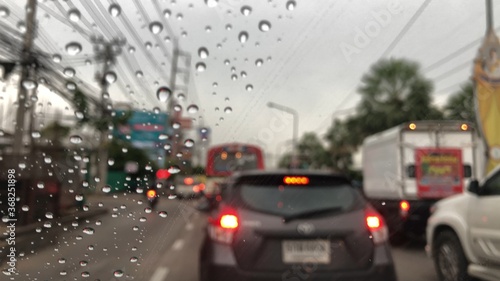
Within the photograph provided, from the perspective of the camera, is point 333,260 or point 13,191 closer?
point 13,191

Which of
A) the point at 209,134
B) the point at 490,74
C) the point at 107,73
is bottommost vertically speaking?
the point at 209,134

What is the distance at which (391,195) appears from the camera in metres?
8.90

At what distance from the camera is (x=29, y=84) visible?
2701 mm

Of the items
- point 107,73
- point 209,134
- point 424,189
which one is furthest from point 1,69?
point 424,189

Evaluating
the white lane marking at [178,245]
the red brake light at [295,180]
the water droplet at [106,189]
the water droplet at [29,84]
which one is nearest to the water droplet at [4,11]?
the water droplet at [29,84]

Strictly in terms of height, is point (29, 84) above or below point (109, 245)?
above

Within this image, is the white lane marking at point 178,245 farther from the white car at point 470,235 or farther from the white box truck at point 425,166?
the white car at point 470,235

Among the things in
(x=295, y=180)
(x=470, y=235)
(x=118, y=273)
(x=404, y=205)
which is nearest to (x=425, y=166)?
(x=404, y=205)

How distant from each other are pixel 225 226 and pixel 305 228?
61cm

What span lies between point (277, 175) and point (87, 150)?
156 centimetres

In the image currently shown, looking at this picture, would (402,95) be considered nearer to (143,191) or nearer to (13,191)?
(143,191)

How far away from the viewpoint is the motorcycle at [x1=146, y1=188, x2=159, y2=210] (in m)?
2.81

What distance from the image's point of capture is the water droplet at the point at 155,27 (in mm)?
2789

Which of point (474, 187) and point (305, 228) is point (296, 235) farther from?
point (474, 187)
